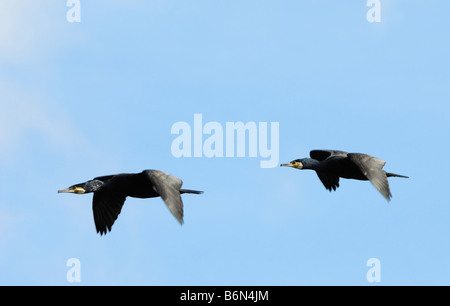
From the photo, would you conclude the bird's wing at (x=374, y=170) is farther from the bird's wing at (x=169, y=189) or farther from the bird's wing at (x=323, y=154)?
the bird's wing at (x=169, y=189)

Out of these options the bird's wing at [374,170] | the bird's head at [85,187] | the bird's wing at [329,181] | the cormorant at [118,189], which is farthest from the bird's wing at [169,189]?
the bird's wing at [329,181]

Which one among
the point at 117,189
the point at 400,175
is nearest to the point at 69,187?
the point at 117,189

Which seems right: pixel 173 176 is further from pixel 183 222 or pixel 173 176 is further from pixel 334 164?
pixel 334 164

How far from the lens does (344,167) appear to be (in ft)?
60.2

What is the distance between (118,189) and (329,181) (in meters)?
5.11

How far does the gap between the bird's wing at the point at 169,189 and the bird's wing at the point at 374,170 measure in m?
3.61

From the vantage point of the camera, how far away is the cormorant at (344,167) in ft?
55.1

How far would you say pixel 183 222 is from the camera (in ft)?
48.4

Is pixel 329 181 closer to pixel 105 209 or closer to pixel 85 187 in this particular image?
pixel 105 209

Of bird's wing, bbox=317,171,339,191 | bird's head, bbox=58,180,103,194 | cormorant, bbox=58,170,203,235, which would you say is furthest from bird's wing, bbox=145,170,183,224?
bird's wing, bbox=317,171,339,191

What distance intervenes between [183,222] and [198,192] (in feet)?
9.08

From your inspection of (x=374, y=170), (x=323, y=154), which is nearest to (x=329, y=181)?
(x=323, y=154)

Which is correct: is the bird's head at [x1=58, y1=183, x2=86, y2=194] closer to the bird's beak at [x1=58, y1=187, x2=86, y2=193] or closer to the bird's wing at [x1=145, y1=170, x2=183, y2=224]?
the bird's beak at [x1=58, y1=187, x2=86, y2=193]

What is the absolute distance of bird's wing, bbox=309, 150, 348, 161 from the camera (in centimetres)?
1916
